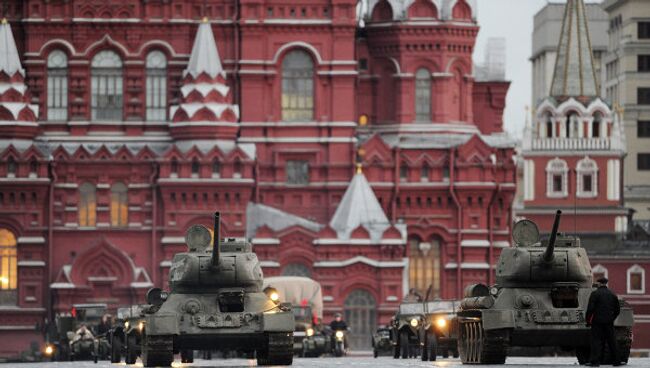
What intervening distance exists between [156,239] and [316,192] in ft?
23.2

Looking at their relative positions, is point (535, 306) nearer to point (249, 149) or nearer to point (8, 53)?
point (249, 149)

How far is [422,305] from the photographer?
6331cm

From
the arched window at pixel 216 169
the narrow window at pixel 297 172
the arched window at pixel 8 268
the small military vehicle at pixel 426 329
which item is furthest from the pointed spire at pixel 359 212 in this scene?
the small military vehicle at pixel 426 329

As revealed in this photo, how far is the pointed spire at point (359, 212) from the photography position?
95.4m

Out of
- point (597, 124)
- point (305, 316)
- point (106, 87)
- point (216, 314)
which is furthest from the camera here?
point (597, 124)

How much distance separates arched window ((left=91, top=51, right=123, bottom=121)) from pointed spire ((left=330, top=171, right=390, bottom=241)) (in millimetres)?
10109

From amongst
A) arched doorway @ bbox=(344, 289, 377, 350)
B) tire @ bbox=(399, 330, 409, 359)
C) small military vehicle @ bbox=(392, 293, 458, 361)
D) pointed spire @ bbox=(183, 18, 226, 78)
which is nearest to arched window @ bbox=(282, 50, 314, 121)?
pointed spire @ bbox=(183, 18, 226, 78)

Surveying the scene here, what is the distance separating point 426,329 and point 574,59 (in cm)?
7233

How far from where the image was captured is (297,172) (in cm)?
9925

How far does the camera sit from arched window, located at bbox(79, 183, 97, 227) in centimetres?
9669

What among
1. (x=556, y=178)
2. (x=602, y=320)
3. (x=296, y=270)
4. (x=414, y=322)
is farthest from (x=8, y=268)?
(x=602, y=320)

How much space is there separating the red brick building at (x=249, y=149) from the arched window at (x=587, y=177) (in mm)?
26583

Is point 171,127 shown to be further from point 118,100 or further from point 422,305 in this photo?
point 422,305

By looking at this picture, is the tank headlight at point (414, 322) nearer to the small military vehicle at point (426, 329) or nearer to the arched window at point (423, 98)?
the small military vehicle at point (426, 329)
